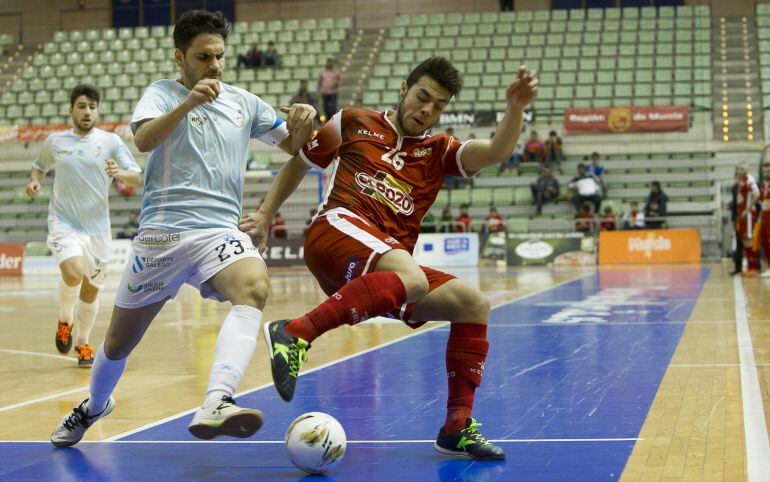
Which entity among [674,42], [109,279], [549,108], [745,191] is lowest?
[109,279]

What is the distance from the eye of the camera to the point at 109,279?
74.0 ft

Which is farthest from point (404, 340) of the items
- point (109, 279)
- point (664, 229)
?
point (664, 229)

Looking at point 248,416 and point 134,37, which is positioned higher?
point 134,37

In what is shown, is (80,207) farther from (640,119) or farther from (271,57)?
(271,57)

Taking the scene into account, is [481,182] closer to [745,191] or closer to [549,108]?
[549,108]

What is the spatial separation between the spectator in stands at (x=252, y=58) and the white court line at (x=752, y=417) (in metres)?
24.9

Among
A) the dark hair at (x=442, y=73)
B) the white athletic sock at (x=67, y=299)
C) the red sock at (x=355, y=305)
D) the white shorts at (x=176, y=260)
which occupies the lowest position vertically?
the white athletic sock at (x=67, y=299)

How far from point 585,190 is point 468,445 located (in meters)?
21.9

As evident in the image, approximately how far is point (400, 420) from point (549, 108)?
23954mm

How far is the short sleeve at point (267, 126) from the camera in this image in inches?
195

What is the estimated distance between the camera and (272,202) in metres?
4.82

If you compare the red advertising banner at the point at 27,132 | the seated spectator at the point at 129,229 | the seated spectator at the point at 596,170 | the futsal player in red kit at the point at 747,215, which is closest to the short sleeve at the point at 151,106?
the futsal player in red kit at the point at 747,215

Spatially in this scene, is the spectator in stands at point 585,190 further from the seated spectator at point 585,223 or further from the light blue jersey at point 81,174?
the light blue jersey at point 81,174

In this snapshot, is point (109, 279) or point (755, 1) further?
point (755, 1)
